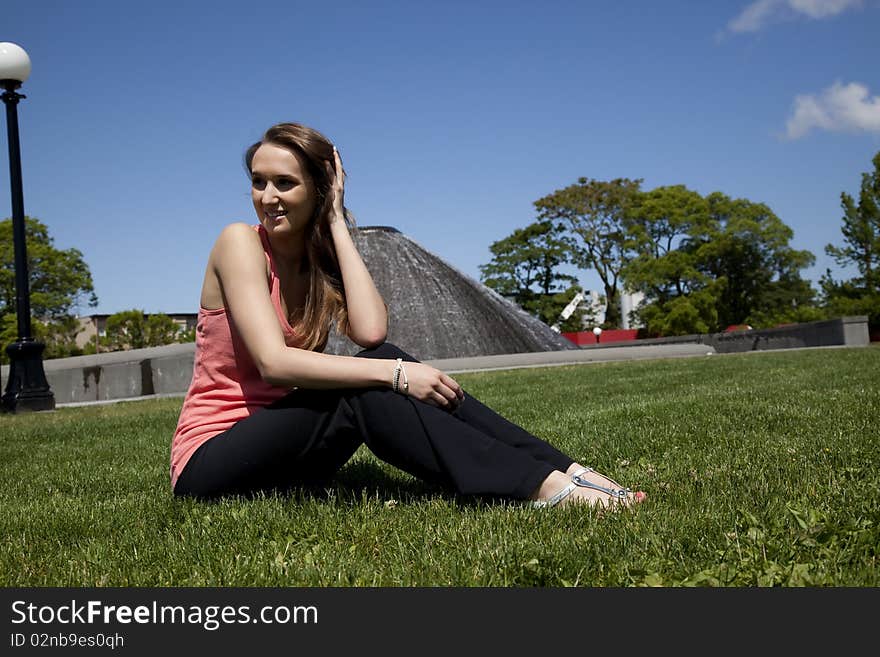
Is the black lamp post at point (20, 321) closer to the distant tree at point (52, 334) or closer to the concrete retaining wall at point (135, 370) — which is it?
the concrete retaining wall at point (135, 370)

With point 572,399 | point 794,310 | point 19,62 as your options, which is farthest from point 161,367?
point 794,310

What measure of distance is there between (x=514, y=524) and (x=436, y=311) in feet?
67.0

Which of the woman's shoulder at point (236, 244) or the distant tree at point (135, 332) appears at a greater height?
the distant tree at point (135, 332)

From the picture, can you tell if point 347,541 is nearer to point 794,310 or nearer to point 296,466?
point 296,466

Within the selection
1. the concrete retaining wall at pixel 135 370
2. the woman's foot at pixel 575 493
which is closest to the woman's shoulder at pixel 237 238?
the woman's foot at pixel 575 493

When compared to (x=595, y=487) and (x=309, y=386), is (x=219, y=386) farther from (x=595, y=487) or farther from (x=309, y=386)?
(x=595, y=487)

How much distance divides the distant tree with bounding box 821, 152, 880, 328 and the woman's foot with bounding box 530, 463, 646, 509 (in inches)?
1525

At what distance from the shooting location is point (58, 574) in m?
2.61

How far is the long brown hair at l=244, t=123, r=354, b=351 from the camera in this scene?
3.36 m

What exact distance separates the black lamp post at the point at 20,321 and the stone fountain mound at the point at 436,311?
10.3 m

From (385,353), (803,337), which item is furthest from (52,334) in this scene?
(385,353)

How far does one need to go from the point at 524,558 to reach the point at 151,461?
3950 mm

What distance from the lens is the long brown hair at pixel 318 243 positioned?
3355mm

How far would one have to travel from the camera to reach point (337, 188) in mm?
3686
